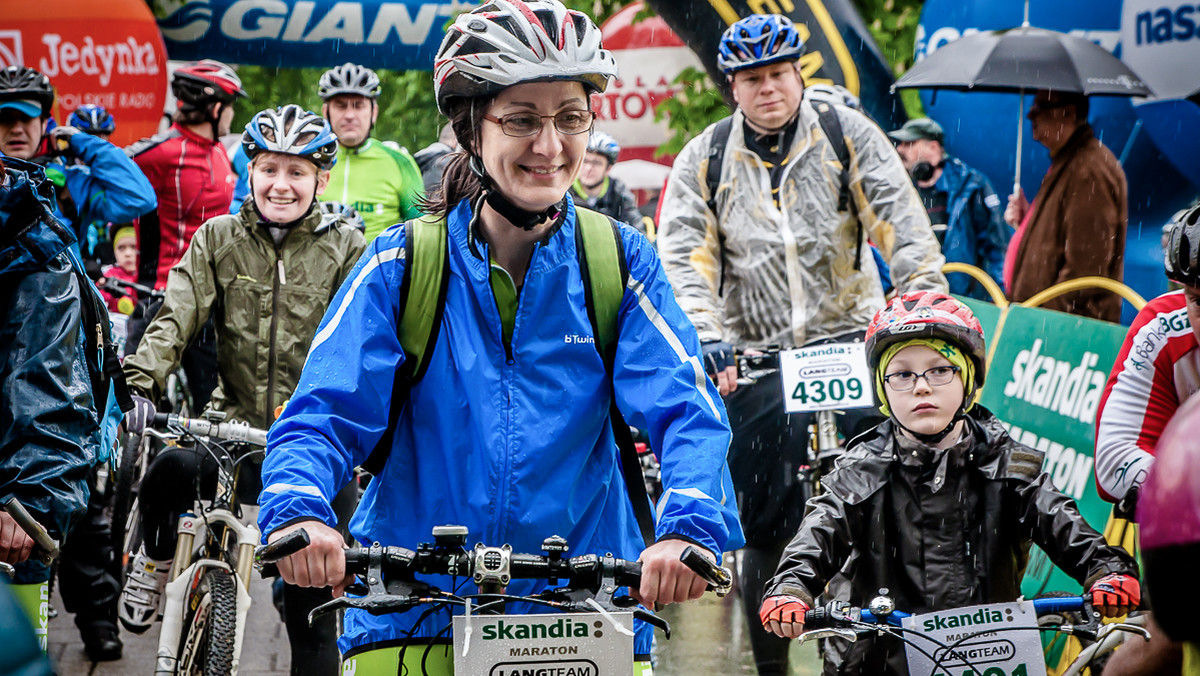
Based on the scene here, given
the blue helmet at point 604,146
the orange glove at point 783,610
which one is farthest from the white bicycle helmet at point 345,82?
the orange glove at point 783,610

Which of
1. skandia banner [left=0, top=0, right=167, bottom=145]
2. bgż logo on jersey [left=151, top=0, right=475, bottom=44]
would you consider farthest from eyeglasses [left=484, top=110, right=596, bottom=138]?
bgż logo on jersey [left=151, top=0, right=475, bottom=44]

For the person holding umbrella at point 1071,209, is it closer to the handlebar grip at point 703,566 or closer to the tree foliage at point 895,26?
the tree foliage at point 895,26

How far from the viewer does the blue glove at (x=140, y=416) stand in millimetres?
5602

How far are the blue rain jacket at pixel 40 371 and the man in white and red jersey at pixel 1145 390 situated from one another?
333 centimetres

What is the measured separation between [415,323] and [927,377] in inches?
84.8

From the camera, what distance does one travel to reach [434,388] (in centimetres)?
337

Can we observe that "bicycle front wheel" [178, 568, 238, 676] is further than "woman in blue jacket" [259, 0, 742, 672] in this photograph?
Yes

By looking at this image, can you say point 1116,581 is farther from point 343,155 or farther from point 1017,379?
point 343,155

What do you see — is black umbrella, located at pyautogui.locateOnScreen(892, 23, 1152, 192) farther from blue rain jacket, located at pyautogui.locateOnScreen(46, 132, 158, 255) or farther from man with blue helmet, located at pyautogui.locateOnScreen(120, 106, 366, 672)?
man with blue helmet, located at pyautogui.locateOnScreen(120, 106, 366, 672)

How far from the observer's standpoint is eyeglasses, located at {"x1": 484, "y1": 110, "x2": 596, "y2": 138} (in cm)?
343

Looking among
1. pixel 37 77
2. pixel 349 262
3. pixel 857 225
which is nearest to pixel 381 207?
pixel 37 77

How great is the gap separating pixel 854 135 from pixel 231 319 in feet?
9.59

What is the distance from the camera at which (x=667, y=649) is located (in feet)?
25.7

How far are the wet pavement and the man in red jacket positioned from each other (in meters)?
2.59
